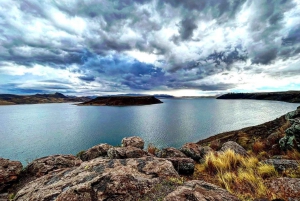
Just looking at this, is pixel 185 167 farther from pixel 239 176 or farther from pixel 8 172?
pixel 8 172

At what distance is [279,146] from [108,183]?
1201cm

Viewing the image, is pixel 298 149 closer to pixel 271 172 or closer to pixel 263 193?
pixel 271 172

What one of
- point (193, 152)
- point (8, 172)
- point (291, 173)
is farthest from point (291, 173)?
point (8, 172)

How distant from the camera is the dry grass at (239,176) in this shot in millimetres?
4629

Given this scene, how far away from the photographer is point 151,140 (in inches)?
1164

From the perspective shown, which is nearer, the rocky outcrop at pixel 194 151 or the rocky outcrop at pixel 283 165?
the rocky outcrop at pixel 283 165

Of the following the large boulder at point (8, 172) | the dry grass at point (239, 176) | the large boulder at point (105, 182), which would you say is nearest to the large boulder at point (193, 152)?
the dry grass at point (239, 176)

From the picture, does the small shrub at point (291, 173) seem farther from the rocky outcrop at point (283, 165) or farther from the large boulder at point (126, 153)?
the large boulder at point (126, 153)

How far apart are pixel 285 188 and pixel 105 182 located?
5.45 metres

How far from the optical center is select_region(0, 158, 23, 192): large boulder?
6930 mm

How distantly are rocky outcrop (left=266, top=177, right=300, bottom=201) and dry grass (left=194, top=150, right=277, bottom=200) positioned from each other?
0.22m

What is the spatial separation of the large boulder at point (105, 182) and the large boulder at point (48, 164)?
298 centimetres

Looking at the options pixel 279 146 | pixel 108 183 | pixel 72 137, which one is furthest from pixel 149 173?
pixel 72 137

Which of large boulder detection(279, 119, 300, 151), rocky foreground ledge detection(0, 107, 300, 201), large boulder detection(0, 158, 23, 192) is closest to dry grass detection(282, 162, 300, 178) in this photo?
rocky foreground ledge detection(0, 107, 300, 201)
